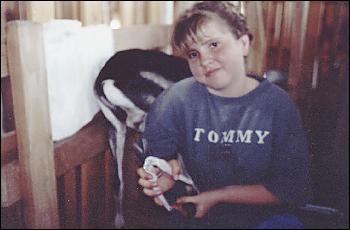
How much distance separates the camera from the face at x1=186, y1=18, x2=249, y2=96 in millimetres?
1034

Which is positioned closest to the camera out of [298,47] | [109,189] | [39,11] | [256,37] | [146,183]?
[146,183]

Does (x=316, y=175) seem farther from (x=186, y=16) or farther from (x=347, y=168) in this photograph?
(x=186, y=16)

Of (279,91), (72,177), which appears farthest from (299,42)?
(72,177)

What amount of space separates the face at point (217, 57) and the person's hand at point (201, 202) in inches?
10.4

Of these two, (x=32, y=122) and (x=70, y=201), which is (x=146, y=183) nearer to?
(x=32, y=122)

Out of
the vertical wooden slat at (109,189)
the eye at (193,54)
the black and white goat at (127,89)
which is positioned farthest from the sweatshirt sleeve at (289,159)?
the vertical wooden slat at (109,189)

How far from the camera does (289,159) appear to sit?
1.08 m

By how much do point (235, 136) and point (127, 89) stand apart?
39 cm

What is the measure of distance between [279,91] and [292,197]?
0.27m

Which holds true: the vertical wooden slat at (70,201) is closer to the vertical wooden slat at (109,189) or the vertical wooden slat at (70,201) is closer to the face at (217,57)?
the vertical wooden slat at (109,189)

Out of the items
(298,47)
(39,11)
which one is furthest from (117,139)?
(298,47)

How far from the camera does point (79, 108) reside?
4.16ft

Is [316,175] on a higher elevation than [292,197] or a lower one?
lower

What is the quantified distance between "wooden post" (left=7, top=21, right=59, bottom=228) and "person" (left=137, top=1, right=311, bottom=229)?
29 cm
